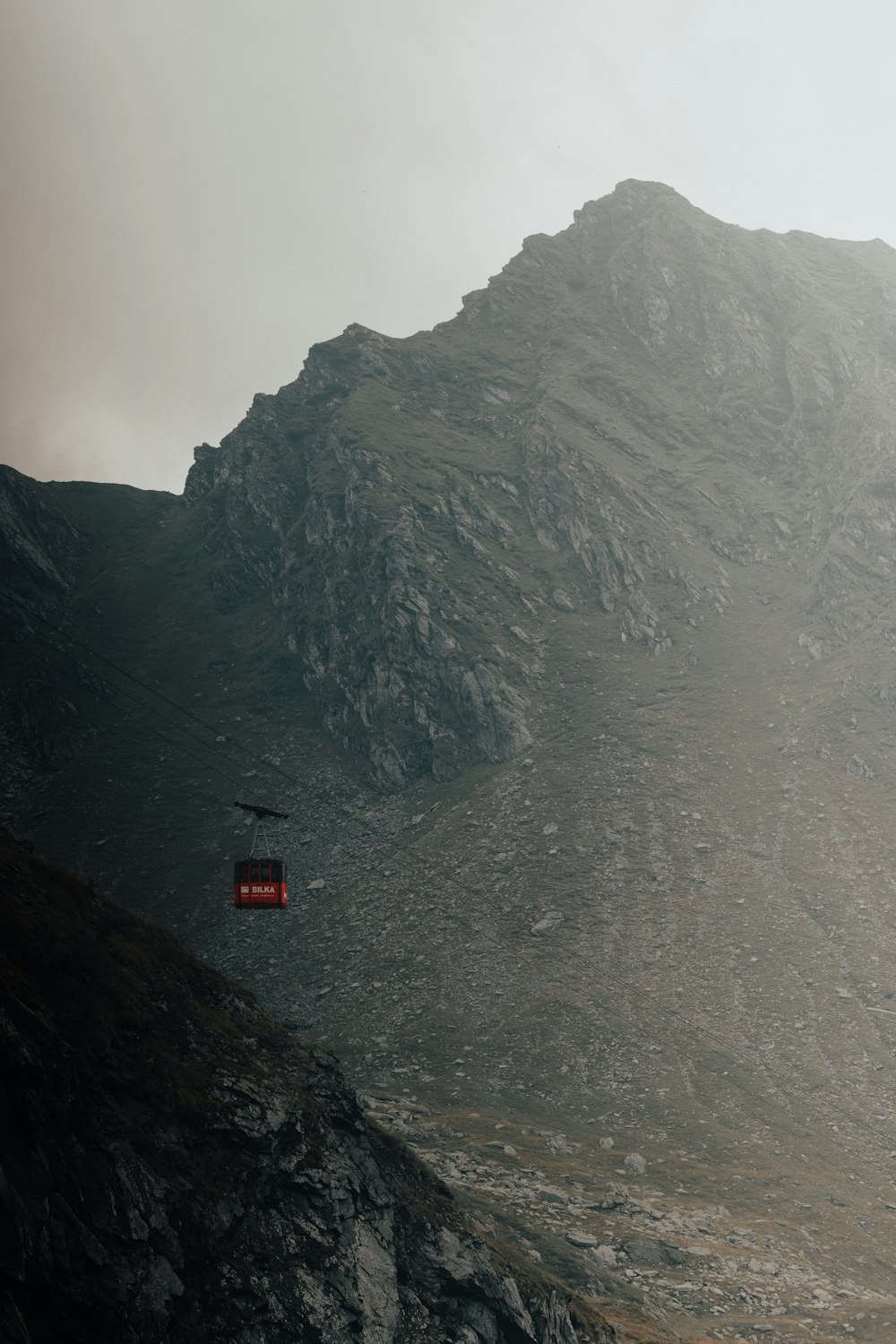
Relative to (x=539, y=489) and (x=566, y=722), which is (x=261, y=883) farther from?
(x=539, y=489)

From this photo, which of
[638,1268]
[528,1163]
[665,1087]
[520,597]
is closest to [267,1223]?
[638,1268]

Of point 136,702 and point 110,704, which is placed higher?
point 136,702

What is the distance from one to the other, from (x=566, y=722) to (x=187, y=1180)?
80009 mm

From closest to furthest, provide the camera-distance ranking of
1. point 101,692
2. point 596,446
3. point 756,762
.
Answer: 1. point 756,762
2. point 101,692
3. point 596,446

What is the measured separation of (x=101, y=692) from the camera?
11588cm

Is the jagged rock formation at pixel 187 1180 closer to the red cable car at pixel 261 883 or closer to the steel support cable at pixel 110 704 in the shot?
the red cable car at pixel 261 883

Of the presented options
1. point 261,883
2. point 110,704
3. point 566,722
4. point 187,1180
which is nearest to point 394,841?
point 566,722

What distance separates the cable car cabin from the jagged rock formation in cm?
815

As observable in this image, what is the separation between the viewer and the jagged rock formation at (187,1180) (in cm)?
2103

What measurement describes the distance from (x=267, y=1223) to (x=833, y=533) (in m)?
115

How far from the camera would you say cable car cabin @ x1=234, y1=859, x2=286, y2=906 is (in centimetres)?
4272

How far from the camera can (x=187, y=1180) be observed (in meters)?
25.4

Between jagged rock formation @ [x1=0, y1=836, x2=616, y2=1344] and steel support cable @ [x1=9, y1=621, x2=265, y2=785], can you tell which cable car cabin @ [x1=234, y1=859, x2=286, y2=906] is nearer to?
jagged rock formation @ [x1=0, y1=836, x2=616, y2=1344]

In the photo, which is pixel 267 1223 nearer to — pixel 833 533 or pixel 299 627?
pixel 299 627
